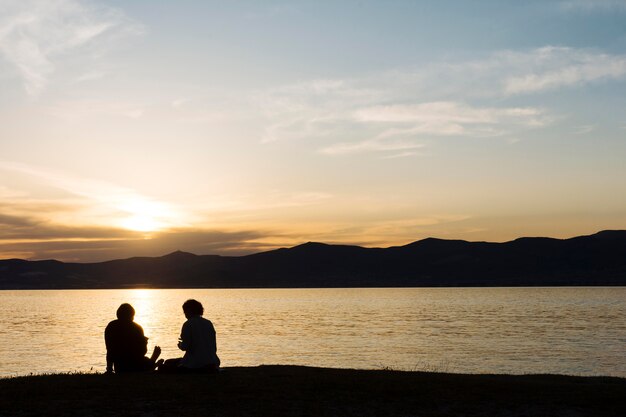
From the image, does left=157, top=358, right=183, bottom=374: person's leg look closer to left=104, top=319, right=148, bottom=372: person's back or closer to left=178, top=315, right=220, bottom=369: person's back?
left=178, top=315, right=220, bottom=369: person's back

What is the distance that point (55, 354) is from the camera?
208ft

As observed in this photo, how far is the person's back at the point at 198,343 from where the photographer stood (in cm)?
1989

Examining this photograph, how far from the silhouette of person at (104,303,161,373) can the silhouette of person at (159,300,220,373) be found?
75 cm

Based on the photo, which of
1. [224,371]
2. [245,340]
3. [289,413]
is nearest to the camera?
[289,413]

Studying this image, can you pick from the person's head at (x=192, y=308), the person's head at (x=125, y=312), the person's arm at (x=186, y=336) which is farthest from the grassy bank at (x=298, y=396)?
the person's head at (x=192, y=308)

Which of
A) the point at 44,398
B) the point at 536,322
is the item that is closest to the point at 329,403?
the point at 44,398

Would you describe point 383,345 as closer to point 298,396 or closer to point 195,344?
point 195,344

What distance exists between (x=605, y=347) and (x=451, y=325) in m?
34.6

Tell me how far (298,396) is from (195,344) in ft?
12.9

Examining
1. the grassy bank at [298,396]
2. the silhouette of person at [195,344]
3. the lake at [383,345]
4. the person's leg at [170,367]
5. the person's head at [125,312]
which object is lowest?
the lake at [383,345]

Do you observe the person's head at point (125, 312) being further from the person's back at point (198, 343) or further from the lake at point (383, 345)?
the lake at point (383, 345)

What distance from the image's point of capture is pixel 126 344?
20656mm

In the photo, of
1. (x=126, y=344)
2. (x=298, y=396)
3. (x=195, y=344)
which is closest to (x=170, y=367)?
(x=195, y=344)

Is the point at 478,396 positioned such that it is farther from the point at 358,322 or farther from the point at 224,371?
the point at 358,322
